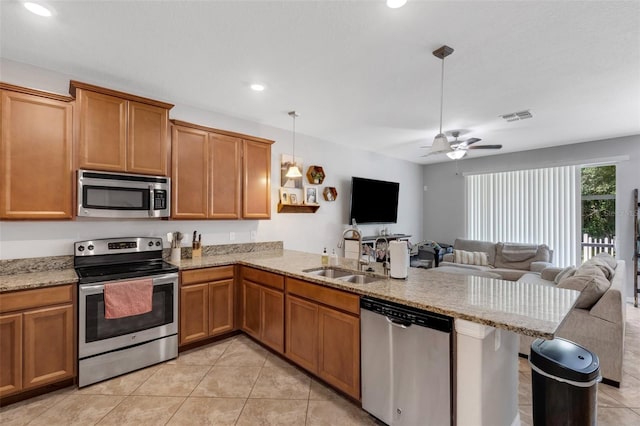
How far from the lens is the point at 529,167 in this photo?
588 cm

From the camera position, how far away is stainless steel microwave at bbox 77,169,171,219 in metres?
2.69

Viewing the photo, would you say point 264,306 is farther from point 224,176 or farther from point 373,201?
point 373,201

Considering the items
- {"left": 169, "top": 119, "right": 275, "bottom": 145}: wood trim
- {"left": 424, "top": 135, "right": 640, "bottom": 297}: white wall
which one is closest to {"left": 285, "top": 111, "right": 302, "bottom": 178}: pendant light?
{"left": 169, "top": 119, "right": 275, "bottom": 145}: wood trim

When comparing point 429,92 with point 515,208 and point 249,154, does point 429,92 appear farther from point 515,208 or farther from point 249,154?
point 515,208

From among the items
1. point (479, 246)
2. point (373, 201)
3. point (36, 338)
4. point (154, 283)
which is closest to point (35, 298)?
point (36, 338)

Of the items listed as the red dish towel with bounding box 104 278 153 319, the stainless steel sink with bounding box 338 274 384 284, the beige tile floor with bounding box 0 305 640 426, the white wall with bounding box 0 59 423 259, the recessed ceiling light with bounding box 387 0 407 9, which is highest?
the recessed ceiling light with bounding box 387 0 407 9

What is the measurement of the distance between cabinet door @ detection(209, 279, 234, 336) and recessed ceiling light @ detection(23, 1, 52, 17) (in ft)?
8.17

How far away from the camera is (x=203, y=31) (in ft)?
7.11

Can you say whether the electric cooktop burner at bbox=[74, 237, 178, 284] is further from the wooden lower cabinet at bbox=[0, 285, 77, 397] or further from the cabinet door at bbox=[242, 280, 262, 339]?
the cabinet door at bbox=[242, 280, 262, 339]

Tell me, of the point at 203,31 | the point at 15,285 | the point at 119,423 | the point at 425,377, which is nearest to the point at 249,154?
the point at 203,31

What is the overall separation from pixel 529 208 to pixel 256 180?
17.4 feet

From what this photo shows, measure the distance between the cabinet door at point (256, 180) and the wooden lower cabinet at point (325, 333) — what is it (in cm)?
145

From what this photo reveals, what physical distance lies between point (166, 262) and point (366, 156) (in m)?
4.11

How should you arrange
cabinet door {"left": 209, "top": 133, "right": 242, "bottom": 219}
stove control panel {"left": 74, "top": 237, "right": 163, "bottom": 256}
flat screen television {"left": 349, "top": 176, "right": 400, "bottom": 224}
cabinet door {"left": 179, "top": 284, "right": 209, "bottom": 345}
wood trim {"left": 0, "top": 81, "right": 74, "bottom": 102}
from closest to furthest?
wood trim {"left": 0, "top": 81, "right": 74, "bottom": 102} < stove control panel {"left": 74, "top": 237, "right": 163, "bottom": 256} < cabinet door {"left": 179, "top": 284, "right": 209, "bottom": 345} < cabinet door {"left": 209, "top": 133, "right": 242, "bottom": 219} < flat screen television {"left": 349, "top": 176, "right": 400, "bottom": 224}
